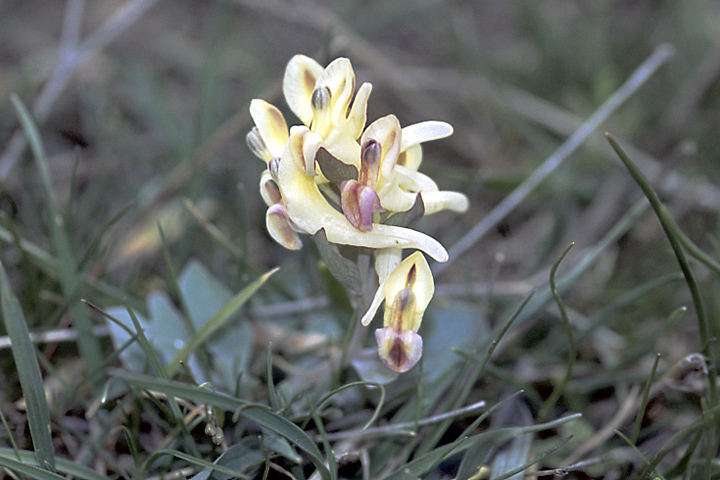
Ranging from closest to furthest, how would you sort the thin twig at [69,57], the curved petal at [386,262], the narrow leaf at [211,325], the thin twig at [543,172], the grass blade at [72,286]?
the curved petal at [386,262]
the narrow leaf at [211,325]
the grass blade at [72,286]
the thin twig at [543,172]
the thin twig at [69,57]

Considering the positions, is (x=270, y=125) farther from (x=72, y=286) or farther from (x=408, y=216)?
(x=72, y=286)

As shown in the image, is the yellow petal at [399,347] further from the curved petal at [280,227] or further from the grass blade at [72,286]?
the grass blade at [72,286]

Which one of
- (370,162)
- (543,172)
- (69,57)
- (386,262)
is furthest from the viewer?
(69,57)

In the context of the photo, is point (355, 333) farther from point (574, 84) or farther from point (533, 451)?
point (574, 84)

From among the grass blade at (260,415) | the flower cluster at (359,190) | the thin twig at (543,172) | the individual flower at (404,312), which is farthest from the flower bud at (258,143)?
the thin twig at (543,172)

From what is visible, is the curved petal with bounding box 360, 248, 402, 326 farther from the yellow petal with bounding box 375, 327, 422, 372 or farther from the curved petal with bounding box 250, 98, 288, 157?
the curved petal with bounding box 250, 98, 288, 157

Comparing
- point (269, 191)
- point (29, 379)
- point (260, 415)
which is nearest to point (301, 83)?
point (269, 191)
